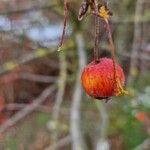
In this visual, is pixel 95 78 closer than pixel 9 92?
Yes

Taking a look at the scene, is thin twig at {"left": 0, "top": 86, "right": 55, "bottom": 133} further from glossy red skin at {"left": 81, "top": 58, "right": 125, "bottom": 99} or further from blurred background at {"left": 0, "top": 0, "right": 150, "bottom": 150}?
glossy red skin at {"left": 81, "top": 58, "right": 125, "bottom": 99}

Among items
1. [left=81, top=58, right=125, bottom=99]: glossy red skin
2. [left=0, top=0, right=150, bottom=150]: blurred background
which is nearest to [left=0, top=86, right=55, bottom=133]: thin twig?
[left=0, top=0, right=150, bottom=150]: blurred background

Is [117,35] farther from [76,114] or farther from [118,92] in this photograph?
[118,92]

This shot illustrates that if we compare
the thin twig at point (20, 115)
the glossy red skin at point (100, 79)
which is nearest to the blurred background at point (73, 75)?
the thin twig at point (20, 115)

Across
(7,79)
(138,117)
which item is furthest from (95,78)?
(7,79)

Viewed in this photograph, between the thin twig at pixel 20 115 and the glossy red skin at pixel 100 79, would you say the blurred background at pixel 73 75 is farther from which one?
the glossy red skin at pixel 100 79

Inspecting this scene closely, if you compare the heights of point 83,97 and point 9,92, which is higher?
point 83,97

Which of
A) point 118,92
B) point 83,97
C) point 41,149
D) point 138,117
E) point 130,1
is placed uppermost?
point 118,92
